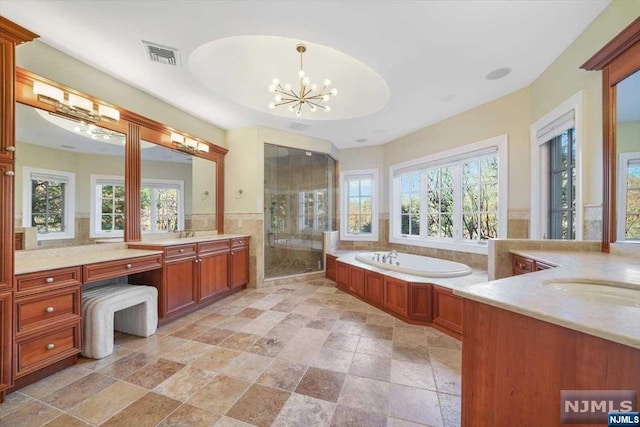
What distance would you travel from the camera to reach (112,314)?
2152 millimetres

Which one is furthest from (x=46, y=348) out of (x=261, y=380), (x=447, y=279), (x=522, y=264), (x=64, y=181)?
(x=522, y=264)

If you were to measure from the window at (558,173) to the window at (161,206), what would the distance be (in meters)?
4.40

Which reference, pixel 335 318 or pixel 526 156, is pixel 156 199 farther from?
pixel 526 156

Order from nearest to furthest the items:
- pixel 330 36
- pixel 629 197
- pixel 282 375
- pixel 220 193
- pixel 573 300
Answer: pixel 573 300 < pixel 629 197 < pixel 282 375 < pixel 330 36 < pixel 220 193

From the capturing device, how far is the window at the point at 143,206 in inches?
102

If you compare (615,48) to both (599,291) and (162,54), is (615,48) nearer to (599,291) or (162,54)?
(599,291)

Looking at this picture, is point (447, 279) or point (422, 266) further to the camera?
point (422, 266)

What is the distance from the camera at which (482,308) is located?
0.95m

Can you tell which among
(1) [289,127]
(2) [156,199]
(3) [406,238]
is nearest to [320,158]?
(1) [289,127]

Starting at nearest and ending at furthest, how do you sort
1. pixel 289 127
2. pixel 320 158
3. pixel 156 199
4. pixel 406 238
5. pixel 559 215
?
pixel 559 215
pixel 156 199
pixel 289 127
pixel 406 238
pixel 320 158

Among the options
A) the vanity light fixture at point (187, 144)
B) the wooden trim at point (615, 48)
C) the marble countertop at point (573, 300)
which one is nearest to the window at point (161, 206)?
the vanity light fixture at point (187, 144)

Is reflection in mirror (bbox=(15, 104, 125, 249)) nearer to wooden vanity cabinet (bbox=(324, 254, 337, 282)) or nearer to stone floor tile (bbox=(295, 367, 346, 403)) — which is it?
stone floor tile (bbox=(295, 367, 346, 403))

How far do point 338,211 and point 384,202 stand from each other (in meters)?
0.99

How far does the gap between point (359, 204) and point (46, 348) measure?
473cm
